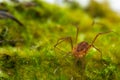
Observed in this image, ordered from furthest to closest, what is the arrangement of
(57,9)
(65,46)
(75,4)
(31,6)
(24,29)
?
1. (75,4)
2. (57,9)
3. (31,6)
4. (24,29)
5. (65,46)

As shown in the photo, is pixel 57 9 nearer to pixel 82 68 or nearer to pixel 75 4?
pixel 75 4

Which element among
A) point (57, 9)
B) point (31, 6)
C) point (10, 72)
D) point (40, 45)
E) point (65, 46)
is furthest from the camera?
point (57, 9)

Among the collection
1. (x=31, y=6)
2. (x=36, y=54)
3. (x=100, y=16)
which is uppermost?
(x=36, y=54)

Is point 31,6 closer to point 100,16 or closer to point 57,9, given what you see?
point 57,9

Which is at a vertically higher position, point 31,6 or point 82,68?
point 82,68

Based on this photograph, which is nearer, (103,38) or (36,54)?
(36,54)

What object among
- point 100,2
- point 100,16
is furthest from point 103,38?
point 100,2

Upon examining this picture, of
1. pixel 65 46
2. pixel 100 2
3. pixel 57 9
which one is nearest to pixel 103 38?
pixel 65 46
